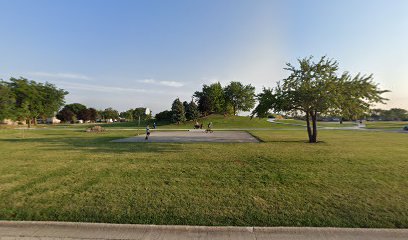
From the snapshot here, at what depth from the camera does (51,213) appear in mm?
4754

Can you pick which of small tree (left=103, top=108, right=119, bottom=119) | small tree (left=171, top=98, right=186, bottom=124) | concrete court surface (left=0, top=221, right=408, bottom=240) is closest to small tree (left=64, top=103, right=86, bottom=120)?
small tree (left=103, top=108, right=119, bottom=119)

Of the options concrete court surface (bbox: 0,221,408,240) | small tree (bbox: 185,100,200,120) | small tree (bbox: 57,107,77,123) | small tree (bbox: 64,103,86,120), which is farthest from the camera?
small tree (bbox: 64,103,86,120)

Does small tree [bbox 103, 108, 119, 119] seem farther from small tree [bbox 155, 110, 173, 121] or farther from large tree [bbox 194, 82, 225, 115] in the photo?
large tree [bbox 194, 82, 225, 115]

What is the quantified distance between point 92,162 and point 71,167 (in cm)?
101

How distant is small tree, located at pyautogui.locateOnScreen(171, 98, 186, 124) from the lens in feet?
172

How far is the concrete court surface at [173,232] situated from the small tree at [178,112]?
4841 cm

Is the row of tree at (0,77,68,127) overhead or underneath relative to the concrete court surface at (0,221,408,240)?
overhead

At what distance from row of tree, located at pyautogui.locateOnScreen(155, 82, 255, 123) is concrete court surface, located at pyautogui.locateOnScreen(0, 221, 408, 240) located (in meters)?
48.4

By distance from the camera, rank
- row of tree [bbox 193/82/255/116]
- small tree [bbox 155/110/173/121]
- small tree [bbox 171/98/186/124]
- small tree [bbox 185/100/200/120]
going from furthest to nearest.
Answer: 1. row of tree [bbox 193/82/255/116]
2. small tree [bbox 155/110/173/121]
3. small tree [bbox 185/100/200/120]
4. small tree [bbox 171/98/186/124]

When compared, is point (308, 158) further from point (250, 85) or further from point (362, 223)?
point (250, 85)

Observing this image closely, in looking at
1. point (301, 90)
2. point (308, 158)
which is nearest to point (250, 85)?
point (301, 90)

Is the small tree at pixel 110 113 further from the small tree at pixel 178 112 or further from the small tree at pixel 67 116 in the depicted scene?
the small tree at pixel 178 112

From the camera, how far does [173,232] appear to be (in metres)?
4.02

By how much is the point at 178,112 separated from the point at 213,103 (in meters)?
14.0
